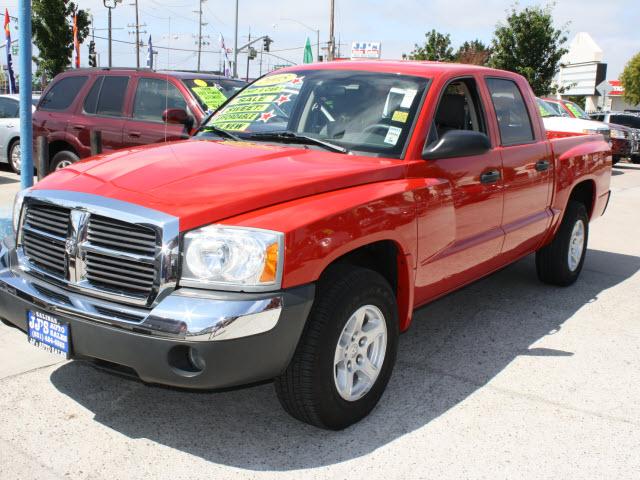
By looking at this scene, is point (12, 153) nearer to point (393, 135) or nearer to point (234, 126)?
point (234, 126)

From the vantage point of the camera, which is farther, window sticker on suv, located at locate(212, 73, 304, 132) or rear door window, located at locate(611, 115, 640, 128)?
rear door window, located at locate(611, 115, 640, 128)

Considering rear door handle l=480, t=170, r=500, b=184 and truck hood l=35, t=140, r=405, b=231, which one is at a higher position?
truck hood l=35, t=140, r=405, b=231

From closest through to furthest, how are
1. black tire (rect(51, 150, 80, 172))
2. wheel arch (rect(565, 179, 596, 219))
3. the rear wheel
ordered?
1. wheel arch (rect(565, 179, 596, 219))
2. black tire (rect(51, 150, 80, 172))
3. the rear wheel

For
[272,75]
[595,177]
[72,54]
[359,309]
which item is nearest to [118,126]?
[272,75]

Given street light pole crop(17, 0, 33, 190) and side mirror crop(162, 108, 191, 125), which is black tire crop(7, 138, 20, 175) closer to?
street light pole crop(17, 0, 33, 190)

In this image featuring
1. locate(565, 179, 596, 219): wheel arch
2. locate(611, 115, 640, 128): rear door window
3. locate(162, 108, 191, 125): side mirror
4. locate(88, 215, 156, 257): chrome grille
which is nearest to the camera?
locate(88, 215, 156, 257): chrome grille

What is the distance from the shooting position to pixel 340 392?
3309mm

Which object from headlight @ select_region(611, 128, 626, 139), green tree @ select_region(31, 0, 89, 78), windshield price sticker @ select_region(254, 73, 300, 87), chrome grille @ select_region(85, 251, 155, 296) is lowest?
headlight @ select_region(611, 128, 626, 139)

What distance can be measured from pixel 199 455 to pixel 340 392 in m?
0.71

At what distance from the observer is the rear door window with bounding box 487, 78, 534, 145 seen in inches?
193

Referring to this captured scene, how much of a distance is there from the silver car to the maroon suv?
283cm

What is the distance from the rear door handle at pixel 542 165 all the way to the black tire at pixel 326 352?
7.73 ft

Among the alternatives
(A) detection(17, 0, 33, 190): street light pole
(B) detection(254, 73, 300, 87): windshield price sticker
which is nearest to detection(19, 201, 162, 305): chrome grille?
(B) detection(254, 73, 300, 87): windshield price sticker

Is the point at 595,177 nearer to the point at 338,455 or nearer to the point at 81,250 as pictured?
the point at 338,455
